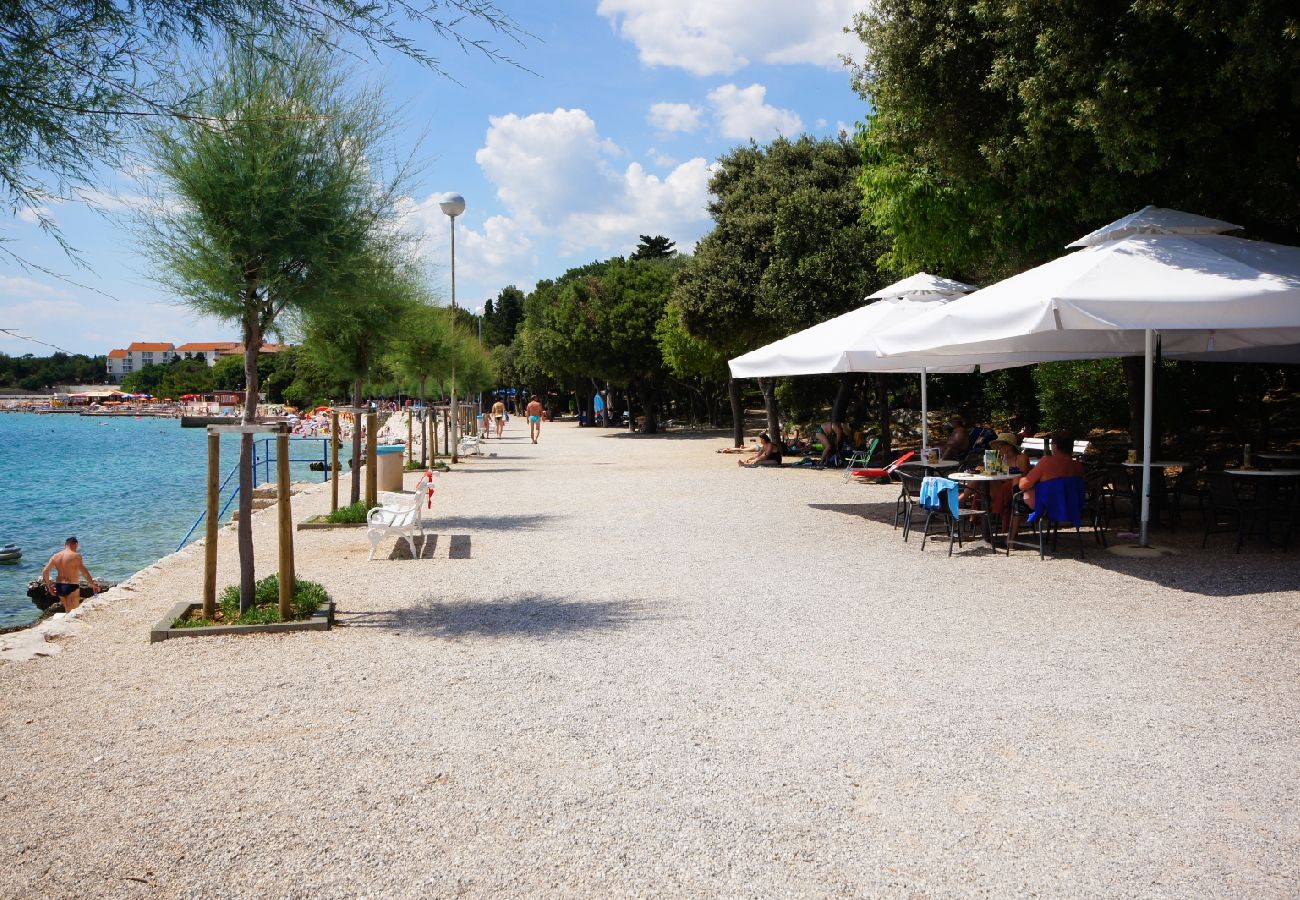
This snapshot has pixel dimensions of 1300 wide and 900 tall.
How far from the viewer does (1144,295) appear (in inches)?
307

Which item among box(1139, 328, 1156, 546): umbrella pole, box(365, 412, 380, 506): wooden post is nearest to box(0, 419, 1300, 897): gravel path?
box(1139, 328, 1156, 546): umbrella pole

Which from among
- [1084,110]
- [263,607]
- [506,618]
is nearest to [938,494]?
[1084,110]

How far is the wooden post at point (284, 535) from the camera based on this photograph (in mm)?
6809

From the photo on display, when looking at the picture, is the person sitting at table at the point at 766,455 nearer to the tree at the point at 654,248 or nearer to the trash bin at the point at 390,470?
the trash bin at the point at 390,470

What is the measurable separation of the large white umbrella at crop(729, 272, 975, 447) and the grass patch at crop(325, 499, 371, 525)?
5.72 m

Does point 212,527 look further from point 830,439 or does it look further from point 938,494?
point 830,439

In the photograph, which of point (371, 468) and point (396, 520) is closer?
point (396, 520)

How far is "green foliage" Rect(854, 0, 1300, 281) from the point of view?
8.83m

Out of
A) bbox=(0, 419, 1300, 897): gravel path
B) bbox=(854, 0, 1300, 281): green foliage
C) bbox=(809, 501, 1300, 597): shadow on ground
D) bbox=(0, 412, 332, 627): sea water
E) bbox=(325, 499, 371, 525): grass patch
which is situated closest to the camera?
bbox=(0, 419, 1300, 897): gravel path

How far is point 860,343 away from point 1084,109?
12.0 feet

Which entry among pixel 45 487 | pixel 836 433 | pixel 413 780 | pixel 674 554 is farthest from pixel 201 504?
pixel 413 780

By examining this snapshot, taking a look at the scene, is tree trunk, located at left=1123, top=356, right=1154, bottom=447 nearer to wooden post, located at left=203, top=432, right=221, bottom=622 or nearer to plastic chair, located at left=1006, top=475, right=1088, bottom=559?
plastic chair, located at left=1006, top=475, right=1088, bottom=559

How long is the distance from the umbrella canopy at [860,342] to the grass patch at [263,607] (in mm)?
6879

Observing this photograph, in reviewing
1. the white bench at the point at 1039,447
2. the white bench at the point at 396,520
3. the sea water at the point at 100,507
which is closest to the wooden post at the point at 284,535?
the white bench at the point at 396,520
